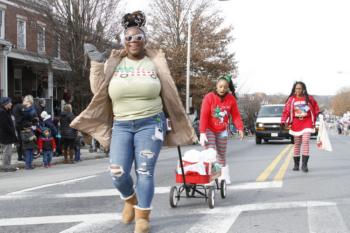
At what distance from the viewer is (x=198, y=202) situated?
6734mm

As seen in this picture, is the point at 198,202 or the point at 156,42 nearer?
the point at 198,202

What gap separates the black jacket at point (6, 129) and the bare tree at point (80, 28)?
1194 cm

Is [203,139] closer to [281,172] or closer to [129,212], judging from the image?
[129,212]

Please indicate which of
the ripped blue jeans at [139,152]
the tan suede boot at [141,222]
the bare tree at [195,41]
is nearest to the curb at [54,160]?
the ripped blue jeans at [139,152]

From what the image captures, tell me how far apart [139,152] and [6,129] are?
815cm

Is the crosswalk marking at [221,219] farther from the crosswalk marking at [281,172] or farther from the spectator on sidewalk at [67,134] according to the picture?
the spectator on sidewalk at [67,134]

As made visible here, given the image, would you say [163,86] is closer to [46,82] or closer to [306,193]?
[306,193]

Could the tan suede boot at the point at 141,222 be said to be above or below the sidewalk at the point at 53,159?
above

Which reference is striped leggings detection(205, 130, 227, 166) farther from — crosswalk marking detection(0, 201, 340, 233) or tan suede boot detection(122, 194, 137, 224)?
tan suede boot detection(122, 194, 137, 224)

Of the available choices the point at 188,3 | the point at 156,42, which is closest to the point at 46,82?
the point at 156,42

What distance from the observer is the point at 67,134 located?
14.5m

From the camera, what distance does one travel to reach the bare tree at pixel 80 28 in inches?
952

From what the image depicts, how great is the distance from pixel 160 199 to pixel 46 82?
24.1 metres

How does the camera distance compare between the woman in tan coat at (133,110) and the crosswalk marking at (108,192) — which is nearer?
the woman in tan coat at (133,110)
